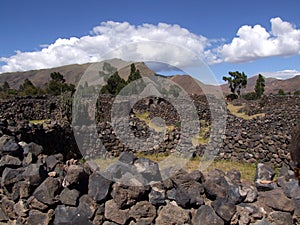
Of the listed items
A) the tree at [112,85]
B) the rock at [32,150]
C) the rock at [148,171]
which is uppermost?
the tree at [112,85]

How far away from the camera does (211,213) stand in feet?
13.5

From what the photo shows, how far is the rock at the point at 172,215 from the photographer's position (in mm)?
4234

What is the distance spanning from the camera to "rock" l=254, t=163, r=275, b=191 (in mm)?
4418

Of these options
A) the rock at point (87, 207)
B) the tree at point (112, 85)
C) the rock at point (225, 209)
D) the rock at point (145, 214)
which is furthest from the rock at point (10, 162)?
the tree at point (112, 85)

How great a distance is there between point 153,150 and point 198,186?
7377mm

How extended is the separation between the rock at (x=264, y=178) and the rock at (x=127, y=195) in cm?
151

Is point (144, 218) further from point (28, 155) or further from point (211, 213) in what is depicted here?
point (28, 155)

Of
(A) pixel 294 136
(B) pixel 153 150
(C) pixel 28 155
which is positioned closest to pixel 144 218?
(C) pixel 28 155

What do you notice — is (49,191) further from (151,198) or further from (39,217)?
(151,198)

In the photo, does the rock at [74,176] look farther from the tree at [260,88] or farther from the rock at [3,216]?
the tree at [260,88]

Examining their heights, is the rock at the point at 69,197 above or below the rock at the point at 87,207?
above

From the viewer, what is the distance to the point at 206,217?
411 centimetres

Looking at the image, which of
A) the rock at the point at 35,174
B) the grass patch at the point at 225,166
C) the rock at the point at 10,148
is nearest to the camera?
the rock at the point at 35,174

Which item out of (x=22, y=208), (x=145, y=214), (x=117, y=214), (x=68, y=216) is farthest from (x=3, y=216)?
(x=145, y=214)
